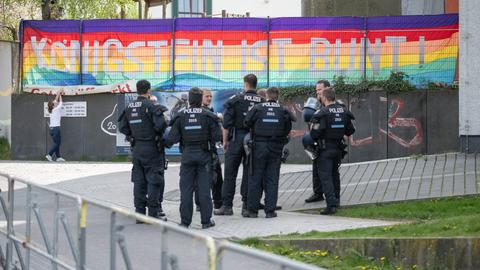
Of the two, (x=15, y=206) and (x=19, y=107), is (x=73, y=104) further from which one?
(x=15, y=206)

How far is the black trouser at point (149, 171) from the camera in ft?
40.7

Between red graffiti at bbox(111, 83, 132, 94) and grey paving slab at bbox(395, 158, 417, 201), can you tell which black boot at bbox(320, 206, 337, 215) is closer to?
grey paving slab at bbox(395, 158, 417, 201)

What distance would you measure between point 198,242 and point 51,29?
17931 millimetres

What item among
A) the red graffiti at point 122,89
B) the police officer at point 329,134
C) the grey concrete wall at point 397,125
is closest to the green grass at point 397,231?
the police officer at point 329,134

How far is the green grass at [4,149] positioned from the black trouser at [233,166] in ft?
36.3

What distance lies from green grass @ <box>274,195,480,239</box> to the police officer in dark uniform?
1002 mm

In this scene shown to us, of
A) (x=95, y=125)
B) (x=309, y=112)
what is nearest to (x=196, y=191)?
(x=309, y=112)

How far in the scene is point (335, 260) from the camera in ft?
32.0

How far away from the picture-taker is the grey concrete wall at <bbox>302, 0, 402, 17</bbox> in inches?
998

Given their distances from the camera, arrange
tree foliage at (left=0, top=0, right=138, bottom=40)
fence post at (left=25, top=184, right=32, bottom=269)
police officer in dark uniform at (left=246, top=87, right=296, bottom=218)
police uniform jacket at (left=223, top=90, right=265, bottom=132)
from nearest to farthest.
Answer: fence post at (left=25, top=184, right=32, bottom=269), police officer in dark uniform at (left=246, top=87, right=296, bottom=218), police uniform jacket at (left=223, top=90, right=265, bottom=132), tree foliage at (left=0, top=0, right=138, bottom=40)

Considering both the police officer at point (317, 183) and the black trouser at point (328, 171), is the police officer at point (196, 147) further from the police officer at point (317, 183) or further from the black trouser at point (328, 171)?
the police officer at point (317, 183)

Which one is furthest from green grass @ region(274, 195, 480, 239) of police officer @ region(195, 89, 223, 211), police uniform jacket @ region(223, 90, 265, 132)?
police uniform jacket @ region(223, 90, 265, 132)

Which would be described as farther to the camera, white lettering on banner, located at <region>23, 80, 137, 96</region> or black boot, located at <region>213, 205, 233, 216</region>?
white lettering on banner, located at <region>23, 80, 137, 96</region>

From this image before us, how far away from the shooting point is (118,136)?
22312 millimetres
